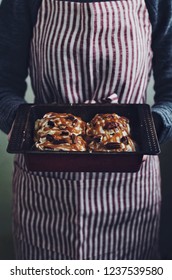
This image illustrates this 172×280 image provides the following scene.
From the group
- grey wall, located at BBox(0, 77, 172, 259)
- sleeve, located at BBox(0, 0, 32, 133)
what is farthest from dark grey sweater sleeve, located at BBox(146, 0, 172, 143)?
grey wall, located at BBox(0, 77, 172, 259)

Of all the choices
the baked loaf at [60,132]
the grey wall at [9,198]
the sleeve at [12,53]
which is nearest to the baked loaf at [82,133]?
the baked loaf at [60,132]

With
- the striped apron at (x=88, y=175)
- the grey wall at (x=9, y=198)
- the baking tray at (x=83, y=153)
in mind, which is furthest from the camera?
the grey wall at (x=9, y=198)

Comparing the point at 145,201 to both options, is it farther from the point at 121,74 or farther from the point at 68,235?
the point at 121,74

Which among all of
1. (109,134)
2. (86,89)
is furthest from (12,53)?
(109,134)

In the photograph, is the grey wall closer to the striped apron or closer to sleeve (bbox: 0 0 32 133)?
the striped apron

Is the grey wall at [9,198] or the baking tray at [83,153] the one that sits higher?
the baking tray at [83,153]

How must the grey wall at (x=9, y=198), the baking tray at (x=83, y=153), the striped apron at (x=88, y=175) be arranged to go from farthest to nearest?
1. the grey wall at (x=9, y=198)
2. the striped apron at (x=88, y=175)
3. the baking tray at (x=83, y=153)

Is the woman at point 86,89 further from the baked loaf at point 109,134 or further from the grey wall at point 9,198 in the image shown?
the grey wall at point 9,198
